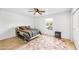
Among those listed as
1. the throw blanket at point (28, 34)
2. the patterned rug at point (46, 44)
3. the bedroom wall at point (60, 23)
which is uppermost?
→ the bedroom wall at point (60, 23)

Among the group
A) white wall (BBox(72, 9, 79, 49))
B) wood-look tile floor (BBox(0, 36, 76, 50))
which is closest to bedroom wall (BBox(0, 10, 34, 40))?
wood-look tile floor (BBox(0, 36, 76, 50))

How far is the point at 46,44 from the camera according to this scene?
1.21m

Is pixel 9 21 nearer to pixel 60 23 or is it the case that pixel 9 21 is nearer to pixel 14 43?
pixel 14 43

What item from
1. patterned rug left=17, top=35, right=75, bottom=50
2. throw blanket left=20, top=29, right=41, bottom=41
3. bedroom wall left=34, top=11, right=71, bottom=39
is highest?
bedroom wall left=34, top=11, right=71, bottom=39

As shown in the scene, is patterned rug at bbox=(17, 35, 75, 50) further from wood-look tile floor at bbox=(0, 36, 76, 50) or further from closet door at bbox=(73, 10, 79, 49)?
closet door at bbox=(73, 10, 79, 49)

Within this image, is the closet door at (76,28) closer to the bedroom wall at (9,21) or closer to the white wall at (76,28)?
the white wall at (76,28)

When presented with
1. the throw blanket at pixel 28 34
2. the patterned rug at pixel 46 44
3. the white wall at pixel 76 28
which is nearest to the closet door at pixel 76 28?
the white wall at pixel 76 28

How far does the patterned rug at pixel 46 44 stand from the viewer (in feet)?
3.93

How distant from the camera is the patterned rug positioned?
1198 millimetres

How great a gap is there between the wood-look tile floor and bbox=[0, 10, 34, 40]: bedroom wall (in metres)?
0.07

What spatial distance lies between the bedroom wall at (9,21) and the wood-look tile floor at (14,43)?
0.07 metres
